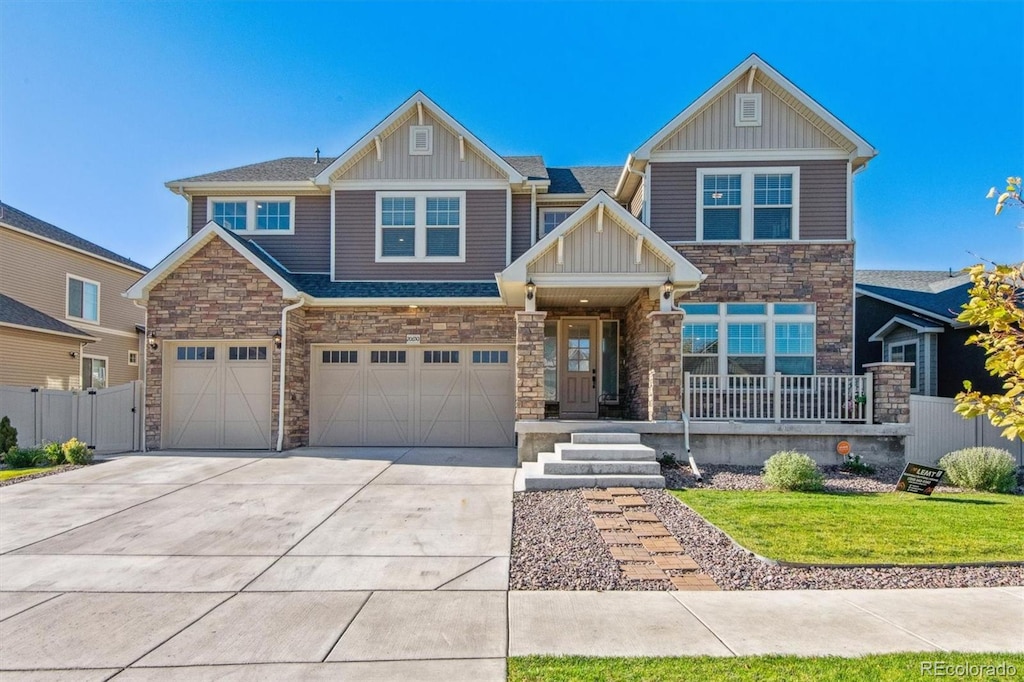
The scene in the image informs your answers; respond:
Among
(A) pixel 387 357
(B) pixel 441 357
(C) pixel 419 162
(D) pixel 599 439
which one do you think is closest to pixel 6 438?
(A) pixel 387 357

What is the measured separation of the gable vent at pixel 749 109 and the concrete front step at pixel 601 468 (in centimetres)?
849

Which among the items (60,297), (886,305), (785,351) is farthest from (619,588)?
(60,297)

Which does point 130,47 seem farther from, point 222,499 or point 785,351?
point 785,351

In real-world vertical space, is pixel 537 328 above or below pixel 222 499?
above

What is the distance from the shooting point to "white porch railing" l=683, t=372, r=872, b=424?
10438mm

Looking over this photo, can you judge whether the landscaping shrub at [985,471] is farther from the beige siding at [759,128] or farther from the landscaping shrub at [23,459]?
the landscaping shrub at [23,459]

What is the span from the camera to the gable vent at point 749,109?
1256 cm

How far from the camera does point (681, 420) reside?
1017 cm

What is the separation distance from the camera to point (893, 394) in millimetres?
10203

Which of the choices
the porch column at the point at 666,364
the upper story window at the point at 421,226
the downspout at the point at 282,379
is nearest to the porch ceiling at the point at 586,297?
the porch column at the point at 666,364

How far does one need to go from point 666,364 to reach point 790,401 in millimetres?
3009

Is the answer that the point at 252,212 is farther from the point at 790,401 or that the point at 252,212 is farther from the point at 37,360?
the point at 790,401

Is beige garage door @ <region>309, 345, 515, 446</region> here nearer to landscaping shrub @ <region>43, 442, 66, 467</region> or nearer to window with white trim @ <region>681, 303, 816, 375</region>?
window with white trim @ <region>681, 303, 816, 375</region>

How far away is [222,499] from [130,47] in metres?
9.47
